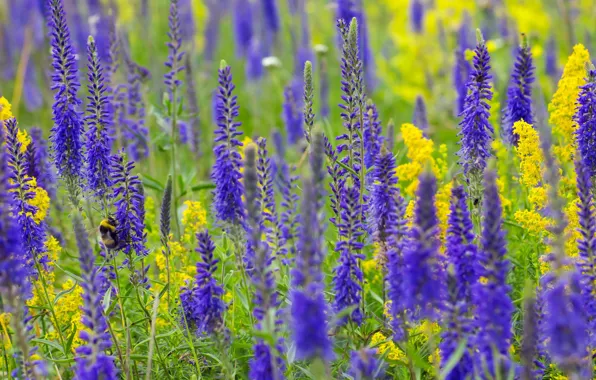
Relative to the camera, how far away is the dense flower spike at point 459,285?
3490mm

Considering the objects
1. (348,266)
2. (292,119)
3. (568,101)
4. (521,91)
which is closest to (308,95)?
(348,266)

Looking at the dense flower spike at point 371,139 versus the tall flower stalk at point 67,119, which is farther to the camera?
the dense flower spike at point 371,139

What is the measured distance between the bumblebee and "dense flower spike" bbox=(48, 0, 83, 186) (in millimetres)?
399

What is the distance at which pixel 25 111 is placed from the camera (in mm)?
13711

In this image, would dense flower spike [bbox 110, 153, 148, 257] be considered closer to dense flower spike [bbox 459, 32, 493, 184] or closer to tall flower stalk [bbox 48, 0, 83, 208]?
tall flower stalk [bbox 48, 0, 83, 208]

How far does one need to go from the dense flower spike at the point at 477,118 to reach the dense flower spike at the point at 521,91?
726mm

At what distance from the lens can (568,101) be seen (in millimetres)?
5410

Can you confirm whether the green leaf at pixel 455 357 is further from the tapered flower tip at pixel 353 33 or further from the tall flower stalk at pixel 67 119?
the tall flower stalk at pixel 67 119

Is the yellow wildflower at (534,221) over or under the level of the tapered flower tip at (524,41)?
under

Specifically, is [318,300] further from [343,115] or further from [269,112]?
[269,112]

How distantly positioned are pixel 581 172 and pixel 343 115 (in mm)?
1474

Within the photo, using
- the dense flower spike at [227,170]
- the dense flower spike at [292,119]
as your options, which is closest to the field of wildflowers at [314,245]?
the dense flower spike at [227,170]

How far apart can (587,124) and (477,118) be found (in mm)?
689

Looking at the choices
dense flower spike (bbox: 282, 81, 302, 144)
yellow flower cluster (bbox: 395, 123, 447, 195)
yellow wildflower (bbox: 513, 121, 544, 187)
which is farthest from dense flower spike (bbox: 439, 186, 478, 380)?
dense flower spike (bbox: 282, 81, 302, 144)
